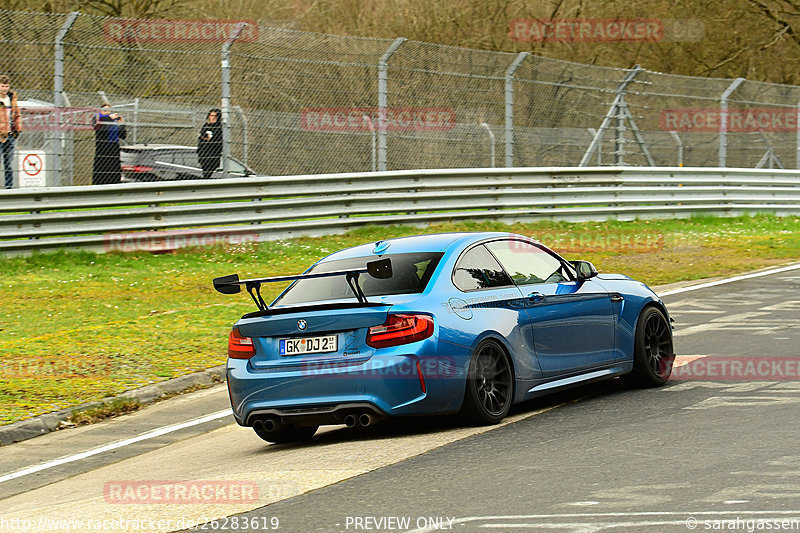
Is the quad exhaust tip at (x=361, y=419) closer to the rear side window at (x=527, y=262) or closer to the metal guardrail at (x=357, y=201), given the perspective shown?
the rear side window at (x=527, y=262)

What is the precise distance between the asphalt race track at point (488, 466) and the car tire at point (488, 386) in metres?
0.11

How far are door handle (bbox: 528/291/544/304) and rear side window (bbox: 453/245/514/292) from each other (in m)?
0.16

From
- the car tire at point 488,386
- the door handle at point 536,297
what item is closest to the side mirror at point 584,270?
the door handle at point 536,297

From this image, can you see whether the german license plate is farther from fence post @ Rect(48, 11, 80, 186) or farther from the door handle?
fence post @ Rect(48, 11, 80, 186)

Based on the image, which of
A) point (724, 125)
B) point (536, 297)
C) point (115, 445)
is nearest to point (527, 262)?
point (536, 297)

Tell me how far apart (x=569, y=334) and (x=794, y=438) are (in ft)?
6.81

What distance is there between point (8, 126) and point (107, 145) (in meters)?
1.35

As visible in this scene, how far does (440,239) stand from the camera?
818 centimetres

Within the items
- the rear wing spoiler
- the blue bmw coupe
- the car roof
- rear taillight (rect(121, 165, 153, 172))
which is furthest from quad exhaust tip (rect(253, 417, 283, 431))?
rear taillight (rect(121, 165, 153, 172))

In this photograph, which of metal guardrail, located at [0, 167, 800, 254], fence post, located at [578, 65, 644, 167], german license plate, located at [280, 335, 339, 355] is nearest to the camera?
german license plate, located at [280, 335, 339, 355]

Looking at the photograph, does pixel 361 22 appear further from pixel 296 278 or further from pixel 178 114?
pixel 296 278

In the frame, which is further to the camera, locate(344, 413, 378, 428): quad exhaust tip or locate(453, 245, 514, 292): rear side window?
locate(453, 245, 514, 292): rear side window

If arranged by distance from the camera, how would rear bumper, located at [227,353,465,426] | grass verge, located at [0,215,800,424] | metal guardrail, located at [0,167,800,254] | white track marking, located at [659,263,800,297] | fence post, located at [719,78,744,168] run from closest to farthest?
rear bumper, located at [227,353,465,426], grass verge, located at [0,215,800,424], white track marking, located at [659,263,800,297], metal guardrail, located at [0,167,800,254], fence post, located at [719,78,744,168]

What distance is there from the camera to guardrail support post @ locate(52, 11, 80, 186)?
1582 centimetres
